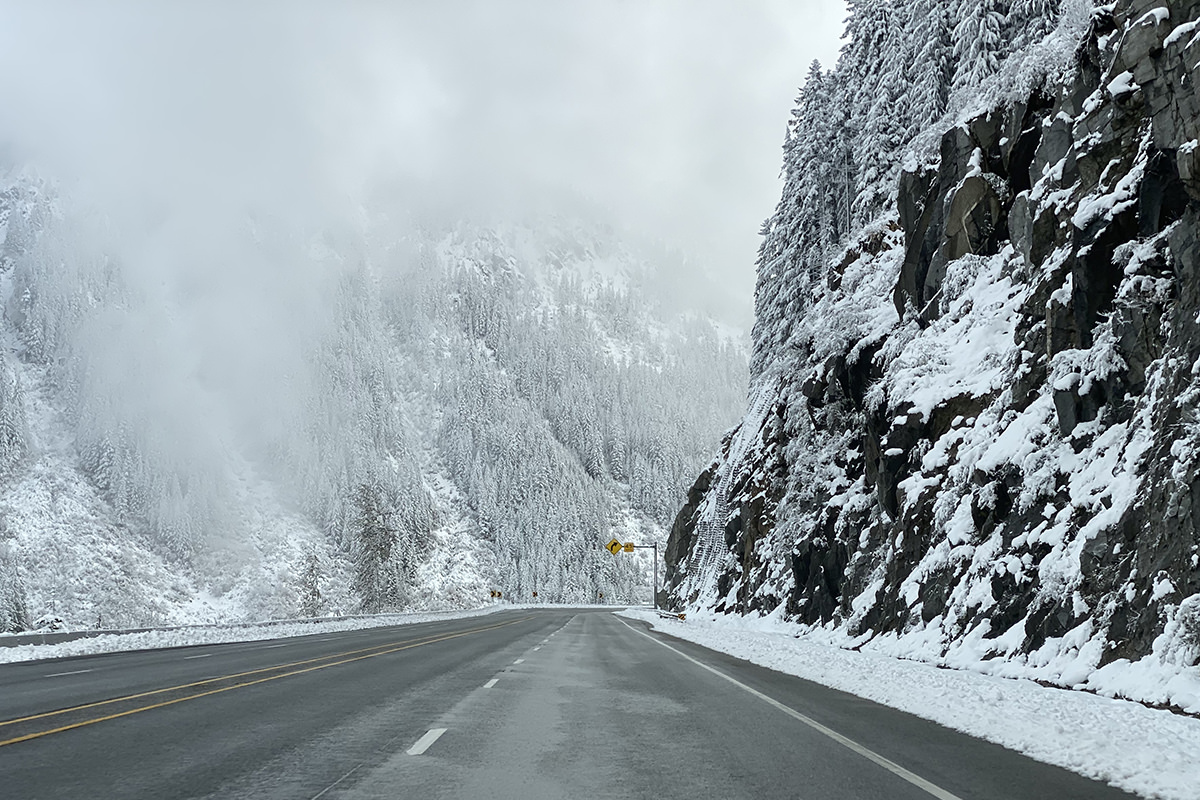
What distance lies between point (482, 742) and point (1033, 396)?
15.2 metres

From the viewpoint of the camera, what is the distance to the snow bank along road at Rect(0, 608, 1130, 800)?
271 inches

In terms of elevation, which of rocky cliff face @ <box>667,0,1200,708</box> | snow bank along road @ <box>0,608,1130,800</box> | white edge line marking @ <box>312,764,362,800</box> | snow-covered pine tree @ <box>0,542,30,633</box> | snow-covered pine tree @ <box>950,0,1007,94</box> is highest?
snow-covered pine tree @ <box>950,0,1007,94</box>

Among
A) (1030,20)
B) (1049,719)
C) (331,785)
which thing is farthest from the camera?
(1030,20)

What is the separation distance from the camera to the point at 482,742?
9.00 meters

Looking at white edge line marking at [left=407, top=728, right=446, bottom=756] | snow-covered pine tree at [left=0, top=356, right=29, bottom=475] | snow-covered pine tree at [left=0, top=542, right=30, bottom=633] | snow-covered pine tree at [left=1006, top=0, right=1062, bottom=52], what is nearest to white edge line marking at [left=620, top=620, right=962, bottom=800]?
white edge line marking at [left=407, top=728, right=446, bottom=756]

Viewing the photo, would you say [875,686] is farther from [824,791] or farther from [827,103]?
[827,103]

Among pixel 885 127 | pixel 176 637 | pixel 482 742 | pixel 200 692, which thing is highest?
pixel 885 127

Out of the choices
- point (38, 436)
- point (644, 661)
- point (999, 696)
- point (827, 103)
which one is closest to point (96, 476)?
point (38, 436)

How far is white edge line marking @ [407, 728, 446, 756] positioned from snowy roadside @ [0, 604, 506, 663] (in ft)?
64.2

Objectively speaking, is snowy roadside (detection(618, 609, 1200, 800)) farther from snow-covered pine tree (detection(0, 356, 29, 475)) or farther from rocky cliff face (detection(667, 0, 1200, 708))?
snow-covered pine tree (detection(0, 356, 29, 475))

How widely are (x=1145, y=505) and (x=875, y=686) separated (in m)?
4.86

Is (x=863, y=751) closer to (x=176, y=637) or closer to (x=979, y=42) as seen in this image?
(x=979, y=42)

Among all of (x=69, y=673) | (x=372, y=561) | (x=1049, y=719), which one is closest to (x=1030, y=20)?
(x=1049, y=719)

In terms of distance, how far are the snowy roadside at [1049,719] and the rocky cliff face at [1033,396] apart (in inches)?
41.8
